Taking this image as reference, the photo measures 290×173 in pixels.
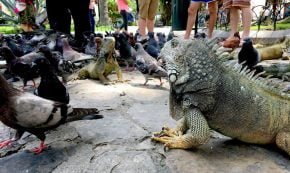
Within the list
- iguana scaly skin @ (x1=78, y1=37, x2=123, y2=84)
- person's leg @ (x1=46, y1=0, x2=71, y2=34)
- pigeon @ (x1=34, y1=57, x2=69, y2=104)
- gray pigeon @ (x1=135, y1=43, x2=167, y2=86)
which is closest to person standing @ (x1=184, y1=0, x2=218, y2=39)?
gray pigeon @ (x1=135, y1=43, x2=167, y2=86)

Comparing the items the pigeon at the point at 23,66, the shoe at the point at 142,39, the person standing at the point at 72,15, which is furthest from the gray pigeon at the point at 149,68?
the person standing at the point at 72,15

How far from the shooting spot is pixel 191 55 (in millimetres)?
2652

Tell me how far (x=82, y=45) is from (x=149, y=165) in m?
6.77

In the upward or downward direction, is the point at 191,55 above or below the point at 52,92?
above

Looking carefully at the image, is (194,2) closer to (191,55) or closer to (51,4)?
(51,4)

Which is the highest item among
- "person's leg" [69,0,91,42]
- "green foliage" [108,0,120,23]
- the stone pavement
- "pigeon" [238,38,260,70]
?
"green foliage" [108,0,120,23]

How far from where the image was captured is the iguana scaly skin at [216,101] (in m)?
2.64

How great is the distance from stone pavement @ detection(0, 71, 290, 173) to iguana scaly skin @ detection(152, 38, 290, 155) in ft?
0.42

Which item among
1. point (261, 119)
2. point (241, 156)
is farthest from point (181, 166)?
point (261, 119)

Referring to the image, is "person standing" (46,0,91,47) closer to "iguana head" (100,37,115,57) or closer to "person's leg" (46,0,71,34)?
"person's leg" (46,0,71,34)

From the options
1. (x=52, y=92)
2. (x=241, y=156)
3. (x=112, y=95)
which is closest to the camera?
(x=241, y=156)

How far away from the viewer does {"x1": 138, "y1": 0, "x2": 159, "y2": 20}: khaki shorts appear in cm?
887

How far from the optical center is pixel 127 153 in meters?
2.81

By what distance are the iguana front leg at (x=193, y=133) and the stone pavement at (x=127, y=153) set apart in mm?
67
